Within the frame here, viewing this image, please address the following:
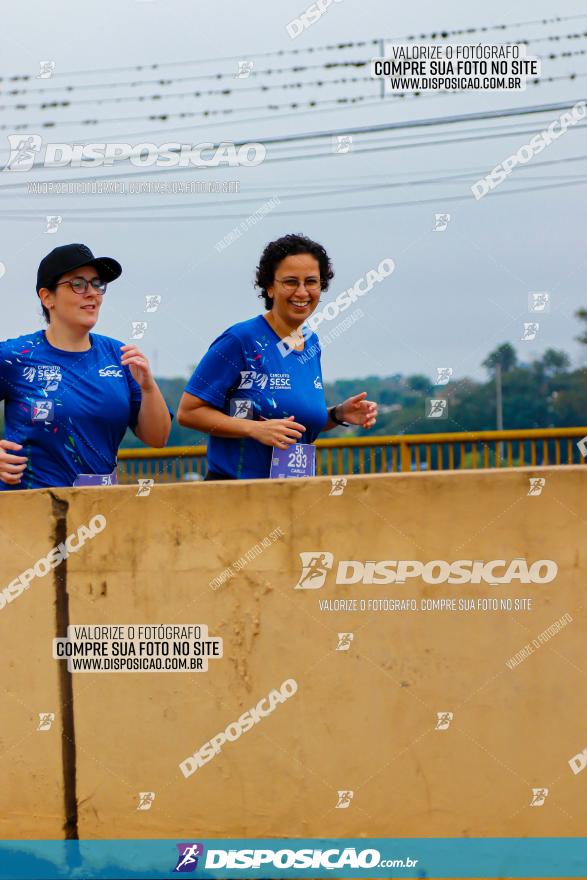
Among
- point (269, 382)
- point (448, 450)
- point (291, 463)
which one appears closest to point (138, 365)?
point (269, 382)

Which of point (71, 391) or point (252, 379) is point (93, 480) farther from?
point (252, 379)

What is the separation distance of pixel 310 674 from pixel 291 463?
40.0 inches

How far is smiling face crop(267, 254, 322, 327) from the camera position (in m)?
5.11

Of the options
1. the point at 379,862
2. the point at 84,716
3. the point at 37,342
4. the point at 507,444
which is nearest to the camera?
the point at 379,862

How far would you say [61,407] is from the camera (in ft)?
15.9

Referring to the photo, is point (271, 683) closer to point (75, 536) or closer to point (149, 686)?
point (149, 686)

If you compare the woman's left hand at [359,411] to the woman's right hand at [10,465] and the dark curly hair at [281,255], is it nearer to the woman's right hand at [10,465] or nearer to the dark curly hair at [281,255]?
the dark curly hair at [281,255]

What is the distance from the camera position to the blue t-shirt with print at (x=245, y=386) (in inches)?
194

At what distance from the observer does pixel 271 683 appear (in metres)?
4.05

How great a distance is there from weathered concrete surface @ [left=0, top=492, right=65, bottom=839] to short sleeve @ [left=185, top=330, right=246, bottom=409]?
913 mm

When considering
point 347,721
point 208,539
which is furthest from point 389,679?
point 208,539

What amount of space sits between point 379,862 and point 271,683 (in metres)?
0.69

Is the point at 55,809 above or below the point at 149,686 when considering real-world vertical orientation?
below

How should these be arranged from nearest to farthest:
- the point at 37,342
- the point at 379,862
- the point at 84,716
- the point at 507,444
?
1. the point at 379,862
2. the point at 84,716
3. the point at 37,342
4. the point at 507,444
